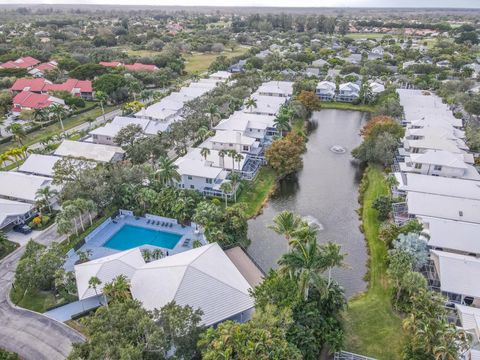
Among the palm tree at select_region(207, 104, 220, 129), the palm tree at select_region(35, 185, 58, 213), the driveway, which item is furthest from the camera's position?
the palm tree at select_region(207, 104, 220, 129)

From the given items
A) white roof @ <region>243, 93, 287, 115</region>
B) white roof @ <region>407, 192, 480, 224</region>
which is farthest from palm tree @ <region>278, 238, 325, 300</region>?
white roof @ <region>243, 93, 287, 115</region>

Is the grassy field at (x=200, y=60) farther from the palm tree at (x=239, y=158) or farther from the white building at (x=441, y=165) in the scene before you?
the white building at (x=441, y=165)

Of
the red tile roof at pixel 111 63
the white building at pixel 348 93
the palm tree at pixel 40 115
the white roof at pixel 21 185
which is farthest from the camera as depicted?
the red tile roof at pixel 111 63

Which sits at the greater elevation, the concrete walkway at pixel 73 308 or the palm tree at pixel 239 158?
the palm tree at pixel 239 158

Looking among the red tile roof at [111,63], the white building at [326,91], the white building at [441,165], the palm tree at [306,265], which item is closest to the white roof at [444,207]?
the white building at [441,165]

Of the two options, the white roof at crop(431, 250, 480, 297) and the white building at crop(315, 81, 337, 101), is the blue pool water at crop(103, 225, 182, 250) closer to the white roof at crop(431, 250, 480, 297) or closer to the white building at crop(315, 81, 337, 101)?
the white roof at crop(431, 250, 480, 297)

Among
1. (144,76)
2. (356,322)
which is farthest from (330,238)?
(144,76)

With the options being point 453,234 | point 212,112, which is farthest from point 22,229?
point 453,234
